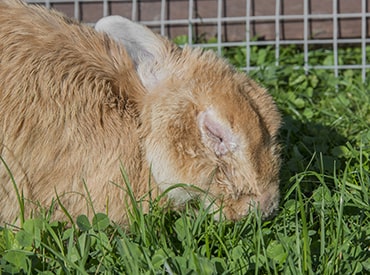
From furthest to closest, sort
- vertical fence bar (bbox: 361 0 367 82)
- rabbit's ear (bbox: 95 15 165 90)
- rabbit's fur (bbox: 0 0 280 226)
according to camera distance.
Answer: vertical fence bar (bbox: 361 0 367 82) < rabbit's ear (bbox: 95 15 165 90) < rabbit's fur (bbox: 0 0 280 226)

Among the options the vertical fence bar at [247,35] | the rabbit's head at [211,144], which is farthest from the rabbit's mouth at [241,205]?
the vertical fence bar at [247,35]

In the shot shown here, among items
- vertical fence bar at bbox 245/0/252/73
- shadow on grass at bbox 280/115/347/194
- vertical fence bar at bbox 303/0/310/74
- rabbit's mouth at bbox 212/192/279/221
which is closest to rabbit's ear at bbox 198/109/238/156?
rabbit's mouth at bbox 212/192/279/221

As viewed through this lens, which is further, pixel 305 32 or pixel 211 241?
pixel 305 32

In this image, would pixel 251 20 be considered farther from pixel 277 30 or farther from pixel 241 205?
pixel 241 205

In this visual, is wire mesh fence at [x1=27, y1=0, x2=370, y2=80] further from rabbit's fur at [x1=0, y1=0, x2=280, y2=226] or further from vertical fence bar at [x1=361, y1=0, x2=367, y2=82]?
rabbit's fur at [x1=0, y1=0, x2=280, y2=226]

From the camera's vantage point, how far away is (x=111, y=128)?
361 cm

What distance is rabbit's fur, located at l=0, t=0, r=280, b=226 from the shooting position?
354 cm

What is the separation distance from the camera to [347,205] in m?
3.75

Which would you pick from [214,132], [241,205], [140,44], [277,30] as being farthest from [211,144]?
[277,30]

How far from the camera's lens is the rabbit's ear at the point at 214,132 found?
364cm

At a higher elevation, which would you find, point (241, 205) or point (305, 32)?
point (305, 32)

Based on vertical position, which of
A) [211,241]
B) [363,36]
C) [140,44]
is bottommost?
[211,241]

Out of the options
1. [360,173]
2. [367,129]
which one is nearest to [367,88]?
[367,129]

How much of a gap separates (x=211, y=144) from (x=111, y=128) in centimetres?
40
